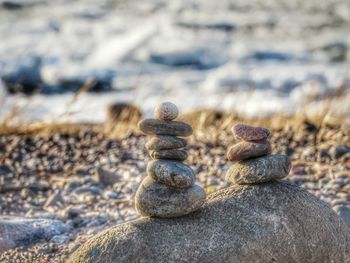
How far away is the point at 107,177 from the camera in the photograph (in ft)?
22.6

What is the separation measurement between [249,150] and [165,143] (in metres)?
0.40

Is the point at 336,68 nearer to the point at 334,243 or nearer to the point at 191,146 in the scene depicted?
the point at 191,146

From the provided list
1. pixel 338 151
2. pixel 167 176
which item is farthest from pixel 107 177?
pixel 167 176

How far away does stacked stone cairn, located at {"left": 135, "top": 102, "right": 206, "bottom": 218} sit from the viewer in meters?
4.06

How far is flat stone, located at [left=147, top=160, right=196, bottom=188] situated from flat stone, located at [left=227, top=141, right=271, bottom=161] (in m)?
0.26

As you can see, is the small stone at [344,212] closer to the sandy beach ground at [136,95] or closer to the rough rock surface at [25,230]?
the sandy beach ground at [136,95]

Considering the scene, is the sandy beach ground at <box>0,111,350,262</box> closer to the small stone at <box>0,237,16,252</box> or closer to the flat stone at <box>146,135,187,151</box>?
the small stone at <box>0,237,16,252</box>

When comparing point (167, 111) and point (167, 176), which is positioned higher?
point (167, 111)

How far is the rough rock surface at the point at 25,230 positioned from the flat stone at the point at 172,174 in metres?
1.34

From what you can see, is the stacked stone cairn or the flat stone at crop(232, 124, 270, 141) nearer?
the stacked stone cairn

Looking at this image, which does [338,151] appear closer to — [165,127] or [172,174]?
[165,127]

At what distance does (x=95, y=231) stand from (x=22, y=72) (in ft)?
36.8

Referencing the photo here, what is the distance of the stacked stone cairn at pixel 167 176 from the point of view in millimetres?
4062

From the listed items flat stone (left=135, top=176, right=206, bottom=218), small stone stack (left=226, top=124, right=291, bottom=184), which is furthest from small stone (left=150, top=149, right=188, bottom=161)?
small stone stack (left=226, top=124, right=291, bottom=184)
